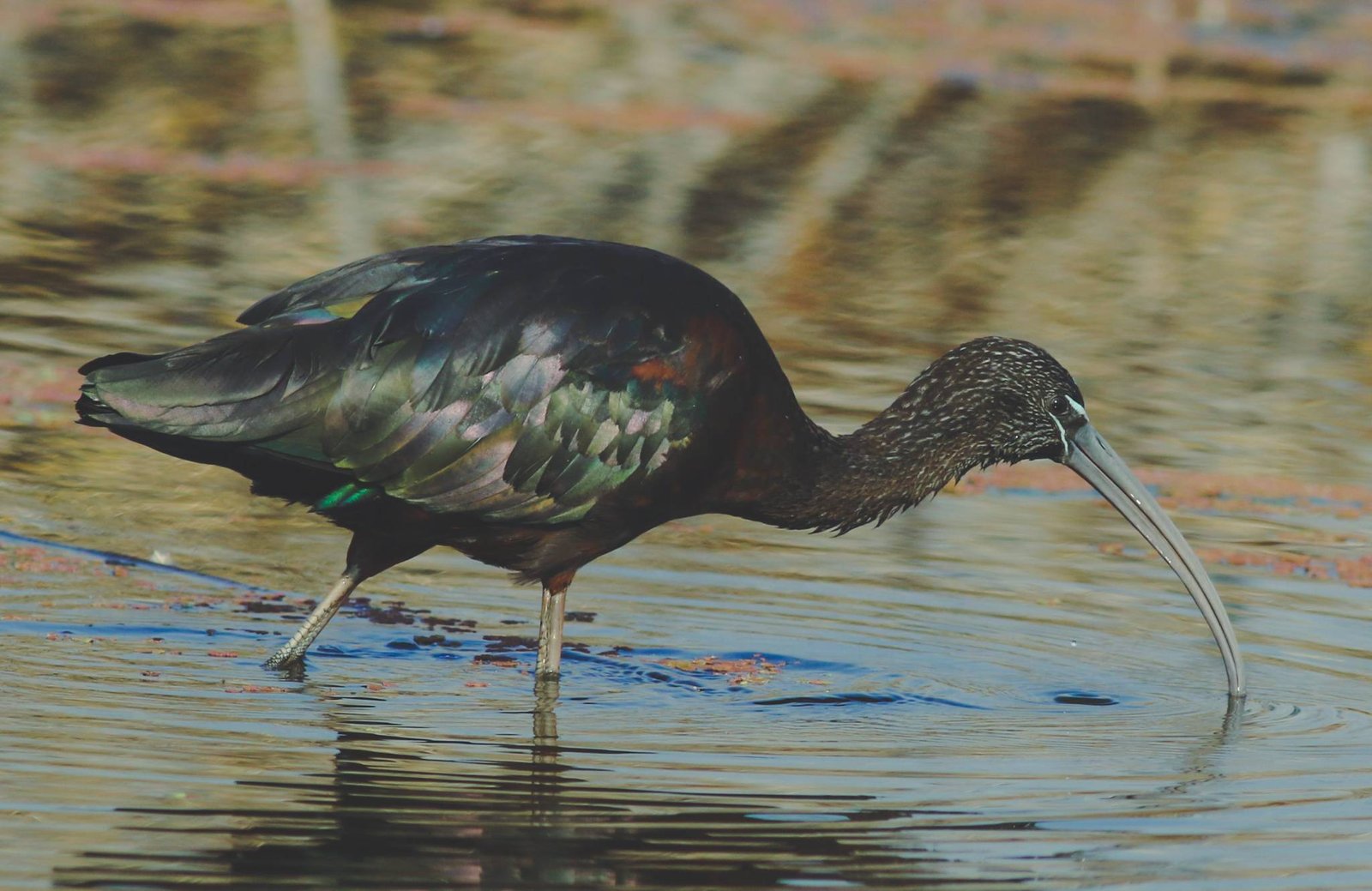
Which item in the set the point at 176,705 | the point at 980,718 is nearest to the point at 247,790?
the point at 176,705

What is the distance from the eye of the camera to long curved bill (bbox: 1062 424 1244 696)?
891cm

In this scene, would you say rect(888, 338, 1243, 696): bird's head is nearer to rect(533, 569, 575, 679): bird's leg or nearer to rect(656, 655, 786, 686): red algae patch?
rect(656, 655, 786, 686): red algae patch

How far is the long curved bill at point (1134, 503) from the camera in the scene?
8906 mm

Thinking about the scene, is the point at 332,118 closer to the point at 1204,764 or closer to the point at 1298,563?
the point at 1298,563

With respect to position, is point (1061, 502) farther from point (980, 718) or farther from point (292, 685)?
point (292, 685)

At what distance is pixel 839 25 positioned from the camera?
3125 cm

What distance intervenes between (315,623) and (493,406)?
95 cm

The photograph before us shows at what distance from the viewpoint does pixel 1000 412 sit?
8.80 metres

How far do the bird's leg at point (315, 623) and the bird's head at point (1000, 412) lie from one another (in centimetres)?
193

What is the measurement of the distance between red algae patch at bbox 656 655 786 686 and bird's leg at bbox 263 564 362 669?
3.58 feet

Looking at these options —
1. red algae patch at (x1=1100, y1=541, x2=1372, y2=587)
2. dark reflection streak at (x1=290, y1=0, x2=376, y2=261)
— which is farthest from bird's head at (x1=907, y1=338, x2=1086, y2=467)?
dark reflection streak at (x1=290, y1=0, x2=376, y2=261)

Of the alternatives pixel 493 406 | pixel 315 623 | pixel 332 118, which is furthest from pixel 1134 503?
pixel 332 118

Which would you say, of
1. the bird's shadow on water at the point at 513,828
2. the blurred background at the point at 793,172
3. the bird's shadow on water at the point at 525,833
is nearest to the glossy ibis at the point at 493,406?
the bird's shadow on water at the point at 513,828

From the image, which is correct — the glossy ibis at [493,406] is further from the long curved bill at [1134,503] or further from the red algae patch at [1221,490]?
the red algae patch at [1221,490]
